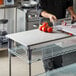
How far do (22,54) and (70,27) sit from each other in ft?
1.84

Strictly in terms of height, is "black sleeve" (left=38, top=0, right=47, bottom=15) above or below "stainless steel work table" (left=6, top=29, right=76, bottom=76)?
above

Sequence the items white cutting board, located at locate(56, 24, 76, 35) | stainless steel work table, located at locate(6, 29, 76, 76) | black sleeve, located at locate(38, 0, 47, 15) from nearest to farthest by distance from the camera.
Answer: stainless steel work table, located at locate(6, 29, 76, 76), white cutting board, located at locate(56, 24, 76, 35), black sleeve, located at locate(38, 0, 47, 15)

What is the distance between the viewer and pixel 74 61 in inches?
105

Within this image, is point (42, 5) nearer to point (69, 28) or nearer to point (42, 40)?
point (69, 28)

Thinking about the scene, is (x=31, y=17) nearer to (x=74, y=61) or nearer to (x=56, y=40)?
(x=74, y=61)

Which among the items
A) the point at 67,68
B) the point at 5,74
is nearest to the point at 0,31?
the point at 5,74

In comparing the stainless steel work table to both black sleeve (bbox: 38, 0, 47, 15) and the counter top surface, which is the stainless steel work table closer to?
the counter top surface

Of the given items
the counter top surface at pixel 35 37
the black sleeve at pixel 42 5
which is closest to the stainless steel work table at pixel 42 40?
the counter top surface at pixel 35 37

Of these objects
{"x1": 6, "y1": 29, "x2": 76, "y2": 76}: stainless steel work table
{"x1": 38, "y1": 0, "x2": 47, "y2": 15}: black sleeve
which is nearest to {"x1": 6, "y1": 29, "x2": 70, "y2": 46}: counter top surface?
{"x1": 6, "y1": 29, "x2": 76, "y2": 76}: stainless steel work table

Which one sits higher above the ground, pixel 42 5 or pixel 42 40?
pixel 42 5

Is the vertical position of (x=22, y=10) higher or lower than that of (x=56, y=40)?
higher

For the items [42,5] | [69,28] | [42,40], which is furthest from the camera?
[42,5]

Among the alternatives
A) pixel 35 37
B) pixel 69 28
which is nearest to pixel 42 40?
pixel 35 37

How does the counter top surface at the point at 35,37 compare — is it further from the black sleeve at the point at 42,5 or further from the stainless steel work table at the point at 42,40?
the black sleeve at the point at 42,5
